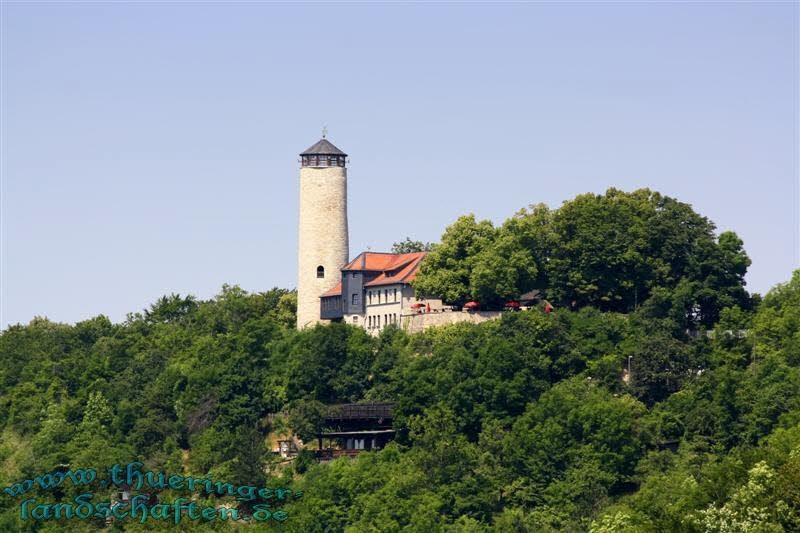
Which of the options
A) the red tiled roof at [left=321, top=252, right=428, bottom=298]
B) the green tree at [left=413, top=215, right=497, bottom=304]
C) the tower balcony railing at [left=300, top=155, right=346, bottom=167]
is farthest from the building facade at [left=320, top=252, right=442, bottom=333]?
the tower balcony railing at [left=300, top=155, right=346, bottom=167]

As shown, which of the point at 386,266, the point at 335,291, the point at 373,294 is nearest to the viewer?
the point at 373,294

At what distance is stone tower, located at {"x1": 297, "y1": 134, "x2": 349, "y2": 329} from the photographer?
105 metres

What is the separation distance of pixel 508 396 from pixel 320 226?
59.8ft

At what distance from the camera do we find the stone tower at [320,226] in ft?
345

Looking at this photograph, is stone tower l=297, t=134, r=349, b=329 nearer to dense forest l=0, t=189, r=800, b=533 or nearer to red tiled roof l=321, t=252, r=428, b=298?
red tiled roof l=321, t=252, r=428, b=298

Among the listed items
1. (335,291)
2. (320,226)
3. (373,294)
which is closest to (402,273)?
(373,294)

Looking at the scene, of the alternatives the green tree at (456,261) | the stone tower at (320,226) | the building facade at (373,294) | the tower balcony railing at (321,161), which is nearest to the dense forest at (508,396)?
the green tree at (456,261)

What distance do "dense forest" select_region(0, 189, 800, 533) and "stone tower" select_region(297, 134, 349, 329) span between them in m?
2.87

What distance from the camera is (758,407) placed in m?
85.4

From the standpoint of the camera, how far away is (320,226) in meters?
105

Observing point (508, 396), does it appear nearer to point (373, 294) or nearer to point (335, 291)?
point (373, 294)

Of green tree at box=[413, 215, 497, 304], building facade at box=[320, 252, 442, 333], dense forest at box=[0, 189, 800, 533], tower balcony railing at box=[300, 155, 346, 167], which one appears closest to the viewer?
dense forest at box=[0, 189, 800, 533]

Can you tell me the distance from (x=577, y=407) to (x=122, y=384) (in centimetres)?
3017

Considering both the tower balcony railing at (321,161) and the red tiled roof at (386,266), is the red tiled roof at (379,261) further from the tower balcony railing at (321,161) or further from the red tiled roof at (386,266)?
the tower balcony railing at (321,161)
